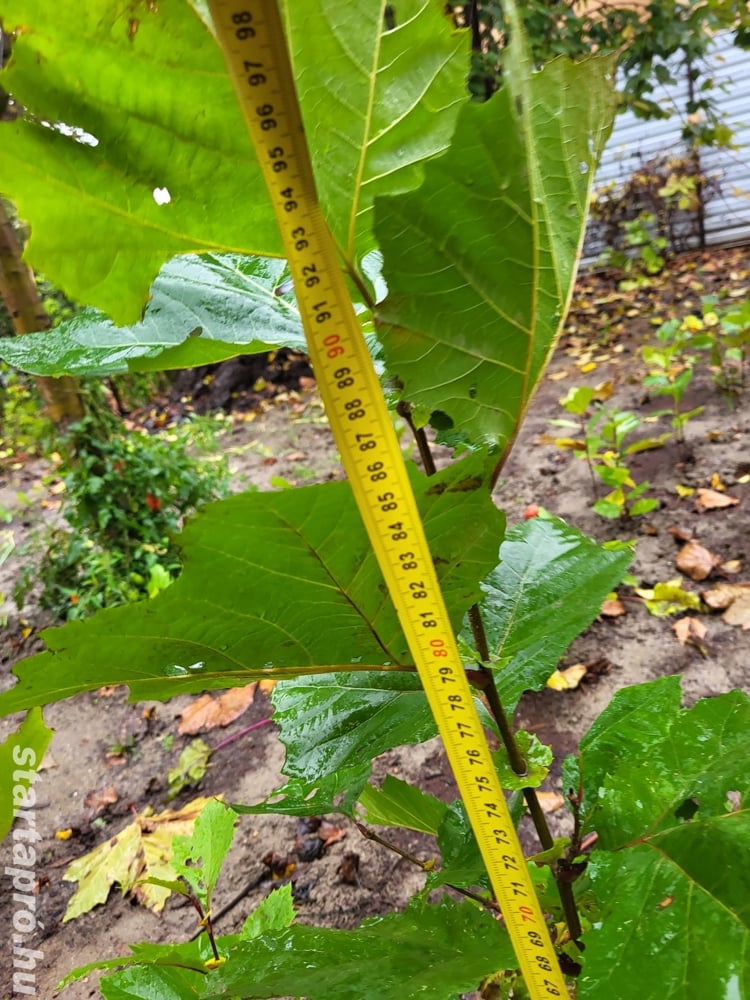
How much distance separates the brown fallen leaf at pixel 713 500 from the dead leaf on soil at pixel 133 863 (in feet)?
6.32

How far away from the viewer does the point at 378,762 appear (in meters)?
1.79

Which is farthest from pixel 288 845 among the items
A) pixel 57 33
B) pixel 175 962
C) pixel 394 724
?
pixel 57 33

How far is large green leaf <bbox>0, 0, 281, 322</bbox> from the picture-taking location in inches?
14.2

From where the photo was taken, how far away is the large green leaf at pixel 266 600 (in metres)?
0.36

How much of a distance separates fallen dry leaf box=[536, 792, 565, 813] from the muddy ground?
0.9 inches

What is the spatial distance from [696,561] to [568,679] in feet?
2.10

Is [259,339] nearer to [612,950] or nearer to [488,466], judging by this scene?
[488,466]

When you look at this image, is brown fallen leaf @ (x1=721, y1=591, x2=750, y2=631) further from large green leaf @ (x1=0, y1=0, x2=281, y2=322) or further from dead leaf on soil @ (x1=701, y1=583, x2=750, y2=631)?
large green leaf @ (x1=0, y1=0, x2=281, y2=322)

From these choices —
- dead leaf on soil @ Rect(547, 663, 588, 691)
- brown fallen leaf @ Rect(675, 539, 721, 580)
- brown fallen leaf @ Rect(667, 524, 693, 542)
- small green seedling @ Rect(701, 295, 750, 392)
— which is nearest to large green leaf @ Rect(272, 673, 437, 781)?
dead leaf on soil @ Rect(547, 663, 588, 691)

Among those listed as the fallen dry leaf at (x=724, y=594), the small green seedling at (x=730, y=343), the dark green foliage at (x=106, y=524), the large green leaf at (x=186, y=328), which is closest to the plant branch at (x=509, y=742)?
the large green leaf at (x=186, y=328)

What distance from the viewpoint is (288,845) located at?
1.64 meters

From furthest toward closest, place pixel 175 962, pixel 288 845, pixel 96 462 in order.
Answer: pixel 96 462 < pixel 288 845 < pixel 175 962

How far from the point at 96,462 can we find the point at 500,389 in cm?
270

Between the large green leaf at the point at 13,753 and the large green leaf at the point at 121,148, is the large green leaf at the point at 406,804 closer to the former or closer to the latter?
the large green leaf at the point at 13,753
